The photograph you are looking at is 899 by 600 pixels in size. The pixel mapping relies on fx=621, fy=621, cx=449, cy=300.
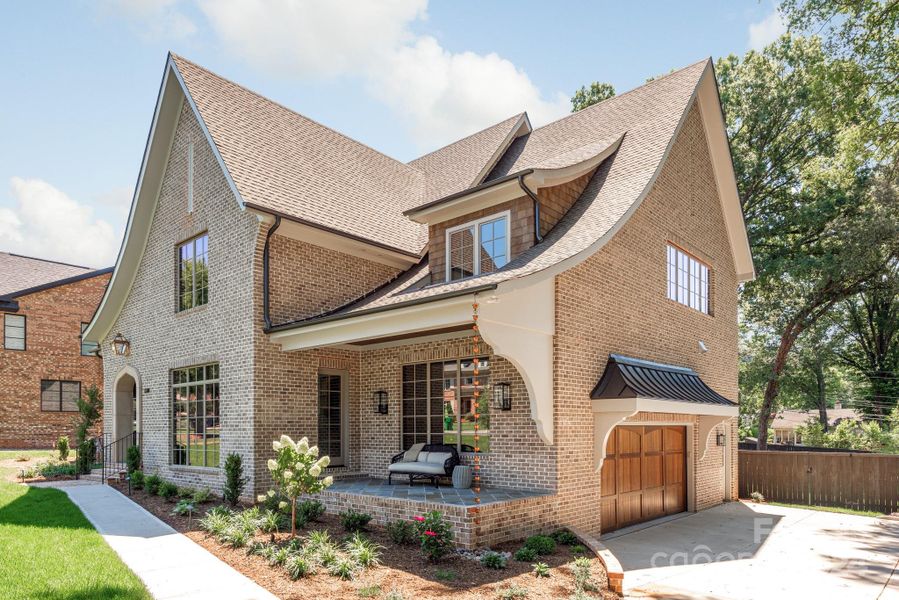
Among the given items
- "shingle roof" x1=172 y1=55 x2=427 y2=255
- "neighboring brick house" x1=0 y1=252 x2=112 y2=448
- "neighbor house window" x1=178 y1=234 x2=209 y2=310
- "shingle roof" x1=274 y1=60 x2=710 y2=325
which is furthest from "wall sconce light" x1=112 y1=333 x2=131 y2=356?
"neighboring brick house" x1=0 y1=252 x2=112 y2=448

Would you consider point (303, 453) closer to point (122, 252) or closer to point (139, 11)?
point (139, 11)

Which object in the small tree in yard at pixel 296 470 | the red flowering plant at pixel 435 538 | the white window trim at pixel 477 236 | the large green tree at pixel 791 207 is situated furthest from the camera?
the large green tree at pixel 791 207

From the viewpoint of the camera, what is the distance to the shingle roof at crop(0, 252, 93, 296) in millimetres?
26344

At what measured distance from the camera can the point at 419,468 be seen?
10484mm

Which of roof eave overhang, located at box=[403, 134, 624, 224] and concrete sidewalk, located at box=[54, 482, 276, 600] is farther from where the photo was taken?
roof eave overhang, located at box=[403, 134, 624, 224]

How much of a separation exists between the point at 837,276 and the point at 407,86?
18058mm

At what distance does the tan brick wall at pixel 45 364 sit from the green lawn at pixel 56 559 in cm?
1572

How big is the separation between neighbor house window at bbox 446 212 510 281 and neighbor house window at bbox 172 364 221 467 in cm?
540

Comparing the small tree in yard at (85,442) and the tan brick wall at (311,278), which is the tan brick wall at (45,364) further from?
the tan brick wall at (311,278)

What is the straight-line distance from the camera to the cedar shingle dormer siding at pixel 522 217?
1081cm

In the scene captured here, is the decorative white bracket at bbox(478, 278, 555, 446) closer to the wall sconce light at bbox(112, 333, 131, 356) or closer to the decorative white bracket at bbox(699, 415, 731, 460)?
the decorative white bracket at bbox(699, 415, 731, 460)

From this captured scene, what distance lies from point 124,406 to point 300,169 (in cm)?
841

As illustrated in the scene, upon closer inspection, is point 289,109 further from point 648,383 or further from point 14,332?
point 14,332

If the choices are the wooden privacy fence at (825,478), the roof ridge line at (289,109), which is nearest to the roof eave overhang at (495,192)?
the roof ridge line at (289,109)
